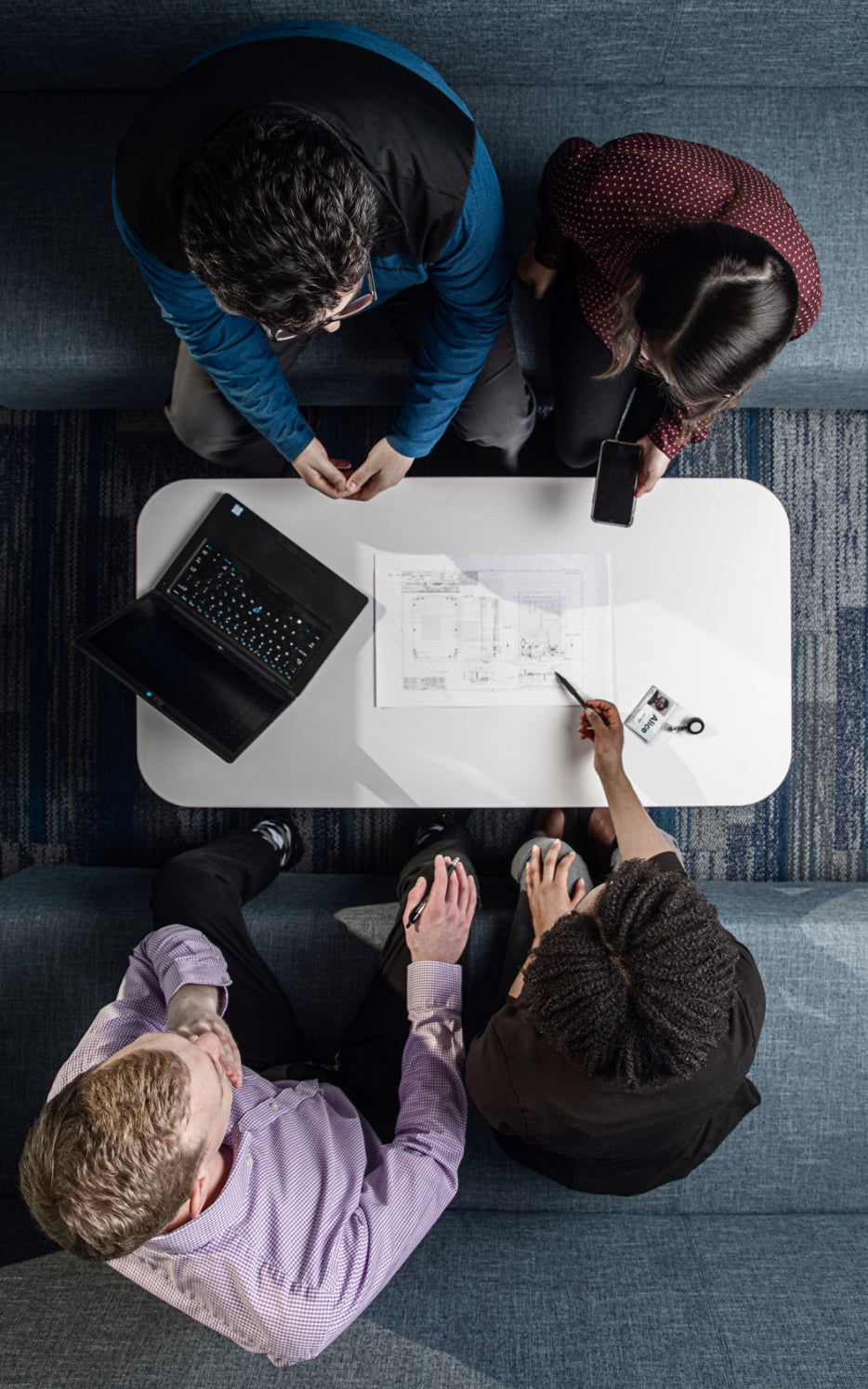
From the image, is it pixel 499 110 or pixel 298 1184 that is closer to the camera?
pixel 298 1184

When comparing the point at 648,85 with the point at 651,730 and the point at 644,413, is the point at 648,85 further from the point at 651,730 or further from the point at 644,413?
the point at 651,730

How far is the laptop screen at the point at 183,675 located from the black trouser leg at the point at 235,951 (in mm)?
303

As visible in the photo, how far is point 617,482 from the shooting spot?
1.25 metres

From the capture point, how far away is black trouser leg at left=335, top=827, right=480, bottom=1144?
1.37 meters

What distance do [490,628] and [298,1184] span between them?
35.0 inches

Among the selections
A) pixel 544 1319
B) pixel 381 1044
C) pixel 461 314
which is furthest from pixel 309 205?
pixel 544 1319

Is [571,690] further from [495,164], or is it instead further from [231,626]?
[495,164]

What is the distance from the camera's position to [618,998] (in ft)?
3.35

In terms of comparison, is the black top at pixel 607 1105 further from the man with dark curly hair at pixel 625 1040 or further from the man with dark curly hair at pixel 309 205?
the man with dark curly hair at pixel 309 205

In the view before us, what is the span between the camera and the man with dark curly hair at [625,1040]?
102cm

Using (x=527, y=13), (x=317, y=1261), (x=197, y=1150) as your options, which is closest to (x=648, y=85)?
(x=527, y=13)

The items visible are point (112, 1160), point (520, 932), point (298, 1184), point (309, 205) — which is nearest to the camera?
point (309, 205)

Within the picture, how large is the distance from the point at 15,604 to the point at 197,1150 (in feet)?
4.38

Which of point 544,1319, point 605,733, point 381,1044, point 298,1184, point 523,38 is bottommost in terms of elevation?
point 544,1319
